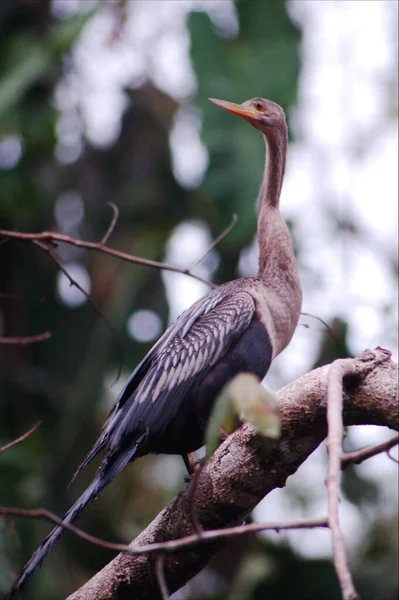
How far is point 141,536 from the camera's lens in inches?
102

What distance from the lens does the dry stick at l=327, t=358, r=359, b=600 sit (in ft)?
4.24

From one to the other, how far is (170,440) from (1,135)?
3188 mm

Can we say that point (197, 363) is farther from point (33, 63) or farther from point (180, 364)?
point (33, 63)

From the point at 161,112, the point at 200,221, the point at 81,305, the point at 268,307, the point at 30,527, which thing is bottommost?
the point at 30,527

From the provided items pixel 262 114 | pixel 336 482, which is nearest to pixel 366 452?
pixel 336 482

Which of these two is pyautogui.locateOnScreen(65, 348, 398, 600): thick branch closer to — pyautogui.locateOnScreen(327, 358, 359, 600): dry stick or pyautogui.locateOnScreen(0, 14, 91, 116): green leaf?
pyautogui.locateOnScreen(327, 358, 359, 600): dry stick

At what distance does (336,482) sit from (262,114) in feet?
7.39

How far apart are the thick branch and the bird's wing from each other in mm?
324

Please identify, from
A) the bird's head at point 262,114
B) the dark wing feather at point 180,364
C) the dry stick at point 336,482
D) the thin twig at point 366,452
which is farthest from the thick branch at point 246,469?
the bird's head at point 262,114

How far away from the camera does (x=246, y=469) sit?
2295 mm

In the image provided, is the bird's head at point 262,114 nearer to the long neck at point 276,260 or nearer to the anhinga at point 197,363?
the long neck at point 276,260

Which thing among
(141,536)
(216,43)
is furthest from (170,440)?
(216,43)

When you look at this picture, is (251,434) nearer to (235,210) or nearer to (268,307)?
(268,307)

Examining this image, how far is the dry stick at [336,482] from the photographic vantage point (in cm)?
129
